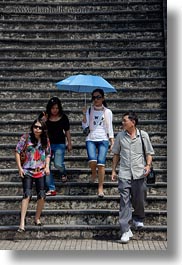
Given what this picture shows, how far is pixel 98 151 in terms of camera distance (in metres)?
7.76

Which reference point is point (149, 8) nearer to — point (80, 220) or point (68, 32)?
point (68, 32)

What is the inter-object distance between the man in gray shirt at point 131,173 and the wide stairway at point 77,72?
0.35m

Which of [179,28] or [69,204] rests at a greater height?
[179,28]

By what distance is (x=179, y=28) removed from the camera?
5805 mm

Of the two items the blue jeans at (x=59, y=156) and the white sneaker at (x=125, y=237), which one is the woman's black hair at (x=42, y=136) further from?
the white sneaker at (x=125, y=237)

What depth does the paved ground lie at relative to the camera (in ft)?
22.1

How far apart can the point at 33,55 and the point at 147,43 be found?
2.43 m

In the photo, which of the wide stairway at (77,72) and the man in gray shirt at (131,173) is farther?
the wide stairway at (77,72)

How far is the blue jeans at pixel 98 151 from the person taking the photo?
7.59 m

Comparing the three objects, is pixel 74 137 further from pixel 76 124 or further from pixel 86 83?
pixel 86 83

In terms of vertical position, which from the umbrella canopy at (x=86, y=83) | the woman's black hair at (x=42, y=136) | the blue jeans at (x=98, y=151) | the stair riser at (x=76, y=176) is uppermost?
the umbrella canopy at (x=86, y=83)

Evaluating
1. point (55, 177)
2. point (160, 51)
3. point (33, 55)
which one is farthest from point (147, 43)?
point (55, 177)

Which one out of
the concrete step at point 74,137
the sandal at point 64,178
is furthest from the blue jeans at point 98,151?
the concrete step at point 74,137

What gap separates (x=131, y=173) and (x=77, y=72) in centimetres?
399
